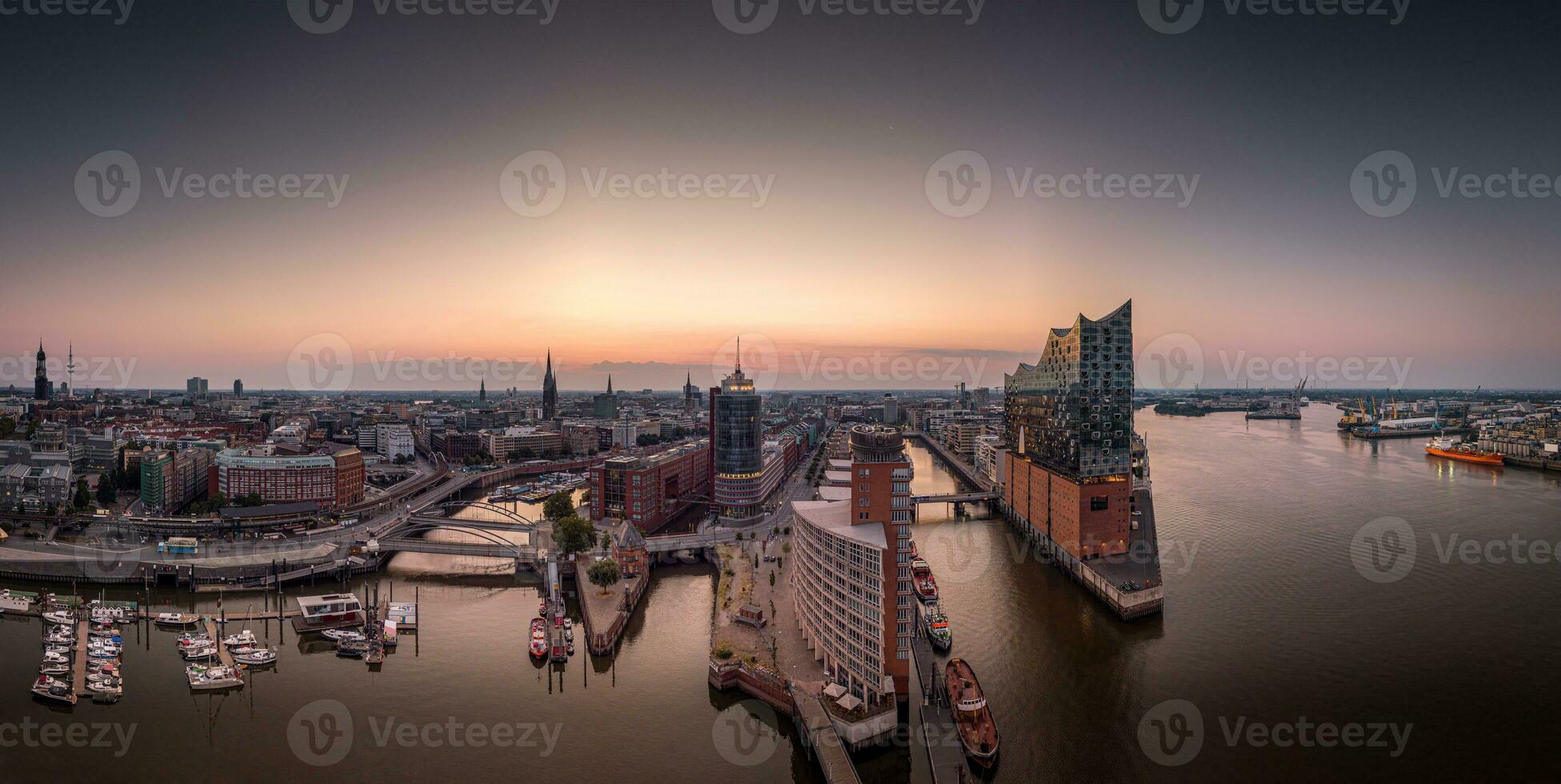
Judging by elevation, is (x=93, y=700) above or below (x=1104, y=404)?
below

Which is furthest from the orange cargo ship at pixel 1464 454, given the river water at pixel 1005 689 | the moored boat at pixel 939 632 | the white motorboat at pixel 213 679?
the white motorboat at pixel 213 679

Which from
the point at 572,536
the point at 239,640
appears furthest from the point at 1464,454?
the point at 239,640

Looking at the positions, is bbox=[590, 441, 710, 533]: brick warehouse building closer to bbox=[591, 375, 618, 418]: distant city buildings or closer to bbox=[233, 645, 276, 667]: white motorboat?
bbox=[233, 645, 276, 667]: white motorboat

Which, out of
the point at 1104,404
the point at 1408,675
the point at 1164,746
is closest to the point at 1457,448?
the point at 1104,404


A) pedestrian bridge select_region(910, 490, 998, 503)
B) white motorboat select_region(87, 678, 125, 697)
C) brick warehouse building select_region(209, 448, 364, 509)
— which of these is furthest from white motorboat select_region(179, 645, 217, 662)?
pedestrian bridge select_region(910, 490, 998, 503)

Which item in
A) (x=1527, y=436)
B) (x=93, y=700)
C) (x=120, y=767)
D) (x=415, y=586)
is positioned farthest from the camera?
(x=1527, y=436)

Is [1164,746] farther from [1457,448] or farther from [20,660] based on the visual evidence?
[1457,448]

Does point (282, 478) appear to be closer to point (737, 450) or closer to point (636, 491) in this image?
point (636, 491)
